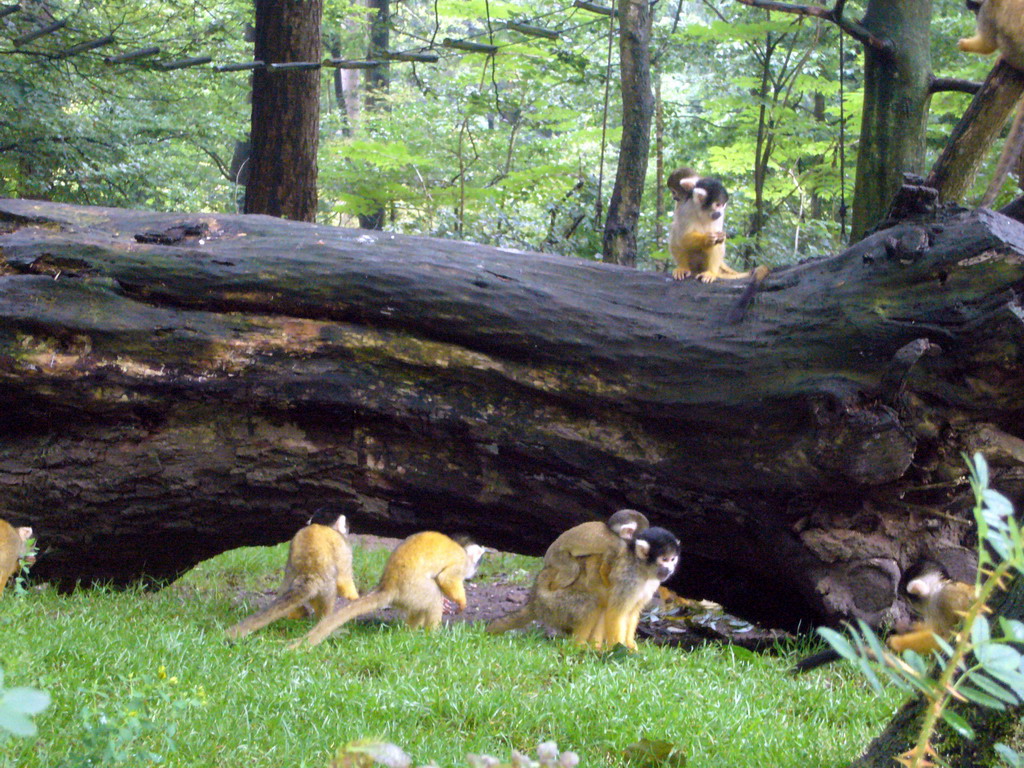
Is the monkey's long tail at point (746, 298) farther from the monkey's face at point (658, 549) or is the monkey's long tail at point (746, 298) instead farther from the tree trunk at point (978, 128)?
the tree trunk at point (978, 128)

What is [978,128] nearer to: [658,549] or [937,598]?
[937,598]

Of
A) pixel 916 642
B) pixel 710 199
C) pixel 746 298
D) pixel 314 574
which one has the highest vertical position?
pixel 710 199

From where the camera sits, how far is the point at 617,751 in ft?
11.8

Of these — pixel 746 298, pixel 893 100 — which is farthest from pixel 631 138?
pixel 746 298

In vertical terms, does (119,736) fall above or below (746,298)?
below

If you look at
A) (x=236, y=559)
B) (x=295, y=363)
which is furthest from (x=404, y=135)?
(x=295, y=363)

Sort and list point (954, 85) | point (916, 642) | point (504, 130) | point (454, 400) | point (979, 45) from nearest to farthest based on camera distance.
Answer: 1. point (916, 642)
2. point (454, 400)
3. point (979, 45)
4. point (954, 85)
5. point (504, 130)

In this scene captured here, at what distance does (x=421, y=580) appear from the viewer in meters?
5.77

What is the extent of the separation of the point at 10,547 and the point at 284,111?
17.6 ft

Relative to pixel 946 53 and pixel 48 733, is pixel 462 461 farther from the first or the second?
pixel 946 53

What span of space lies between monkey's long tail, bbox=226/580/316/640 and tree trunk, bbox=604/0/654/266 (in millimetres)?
5346

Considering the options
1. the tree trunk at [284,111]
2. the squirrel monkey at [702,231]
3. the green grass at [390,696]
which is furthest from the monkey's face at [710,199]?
the tree trunk at [284,111]

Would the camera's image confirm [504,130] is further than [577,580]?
Yes

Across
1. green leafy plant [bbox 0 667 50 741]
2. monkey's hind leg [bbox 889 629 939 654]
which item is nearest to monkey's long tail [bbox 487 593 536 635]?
monkey's hind leg [bbox 889 629 939 654]
